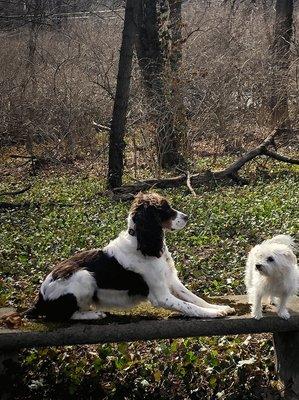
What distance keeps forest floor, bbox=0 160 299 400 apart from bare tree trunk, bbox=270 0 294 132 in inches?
137

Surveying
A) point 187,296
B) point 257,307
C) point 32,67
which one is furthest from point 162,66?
point 257,307

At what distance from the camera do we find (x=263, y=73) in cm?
2073

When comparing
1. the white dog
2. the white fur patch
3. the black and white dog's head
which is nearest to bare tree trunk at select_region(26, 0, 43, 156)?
the black and white dog's head

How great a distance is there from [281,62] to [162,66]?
16.8ft

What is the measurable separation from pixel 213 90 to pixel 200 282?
37.1 feet

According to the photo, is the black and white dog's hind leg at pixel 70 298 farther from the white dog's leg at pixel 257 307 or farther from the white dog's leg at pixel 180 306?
the white dog's leg at pixel 257 307

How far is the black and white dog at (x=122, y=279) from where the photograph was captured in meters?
5.54

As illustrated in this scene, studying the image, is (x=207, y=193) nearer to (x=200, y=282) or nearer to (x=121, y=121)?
(x=121, y=121)

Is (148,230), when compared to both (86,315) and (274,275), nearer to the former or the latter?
(86,315)

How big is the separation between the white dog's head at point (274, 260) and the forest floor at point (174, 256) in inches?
39.4

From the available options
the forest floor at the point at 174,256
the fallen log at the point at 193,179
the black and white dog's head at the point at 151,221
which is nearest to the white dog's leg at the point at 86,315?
the forest floor at the point at 174,256

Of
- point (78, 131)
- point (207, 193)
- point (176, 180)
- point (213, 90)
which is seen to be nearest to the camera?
point (207, 193)

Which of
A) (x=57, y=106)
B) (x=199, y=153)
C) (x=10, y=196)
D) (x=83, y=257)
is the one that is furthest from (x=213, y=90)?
(x=83, y=257)

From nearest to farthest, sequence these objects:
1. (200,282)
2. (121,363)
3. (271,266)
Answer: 1. (271,266)
2. (121,363)
3. (200,282)
